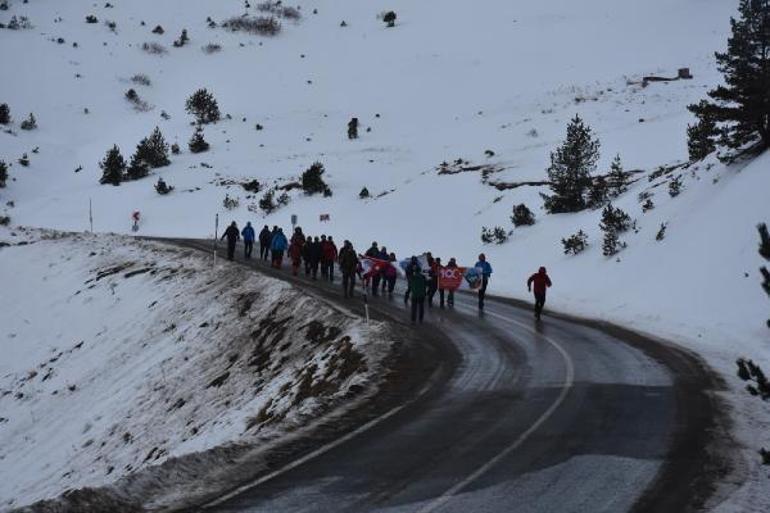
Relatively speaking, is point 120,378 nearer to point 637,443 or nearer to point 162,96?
point 637,443

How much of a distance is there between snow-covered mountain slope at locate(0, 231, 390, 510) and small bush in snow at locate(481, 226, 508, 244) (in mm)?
12102

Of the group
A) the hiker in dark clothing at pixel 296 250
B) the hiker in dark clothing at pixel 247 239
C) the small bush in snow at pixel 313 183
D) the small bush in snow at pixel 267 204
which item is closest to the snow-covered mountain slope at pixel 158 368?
the hiker in dark clothing at pixel 296 250

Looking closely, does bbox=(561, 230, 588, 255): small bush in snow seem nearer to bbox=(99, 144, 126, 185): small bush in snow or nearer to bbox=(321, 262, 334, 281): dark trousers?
bbox=(321, 262, 334, 281): dark trousers

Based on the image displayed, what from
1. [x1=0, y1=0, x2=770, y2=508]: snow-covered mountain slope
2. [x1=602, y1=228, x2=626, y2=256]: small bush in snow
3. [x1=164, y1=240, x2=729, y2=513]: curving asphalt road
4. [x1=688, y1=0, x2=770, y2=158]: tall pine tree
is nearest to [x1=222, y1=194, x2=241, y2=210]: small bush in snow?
[x1=0, y1=0, x2=770, y2=508]: snow-covered mountain slope

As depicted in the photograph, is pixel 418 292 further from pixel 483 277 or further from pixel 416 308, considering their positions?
pixel 483 277

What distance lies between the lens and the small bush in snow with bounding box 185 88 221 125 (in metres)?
68.1

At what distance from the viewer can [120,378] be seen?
19719 millimetres

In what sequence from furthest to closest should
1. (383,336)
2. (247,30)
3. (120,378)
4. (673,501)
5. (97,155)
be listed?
(247,30) < (97,155) < (120,378) < (383,336) < (673,501)

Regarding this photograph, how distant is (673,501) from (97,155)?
214ft

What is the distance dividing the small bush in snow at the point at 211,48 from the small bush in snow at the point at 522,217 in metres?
62.1

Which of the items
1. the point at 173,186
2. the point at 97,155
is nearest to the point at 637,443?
the point at 173,186

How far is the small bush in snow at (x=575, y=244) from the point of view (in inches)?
1093

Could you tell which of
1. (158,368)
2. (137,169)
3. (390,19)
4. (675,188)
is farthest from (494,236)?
(390,19)

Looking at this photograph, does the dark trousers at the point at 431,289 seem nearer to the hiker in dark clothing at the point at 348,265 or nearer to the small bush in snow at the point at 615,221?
the hiker in dark clothing at the point at 348,265
